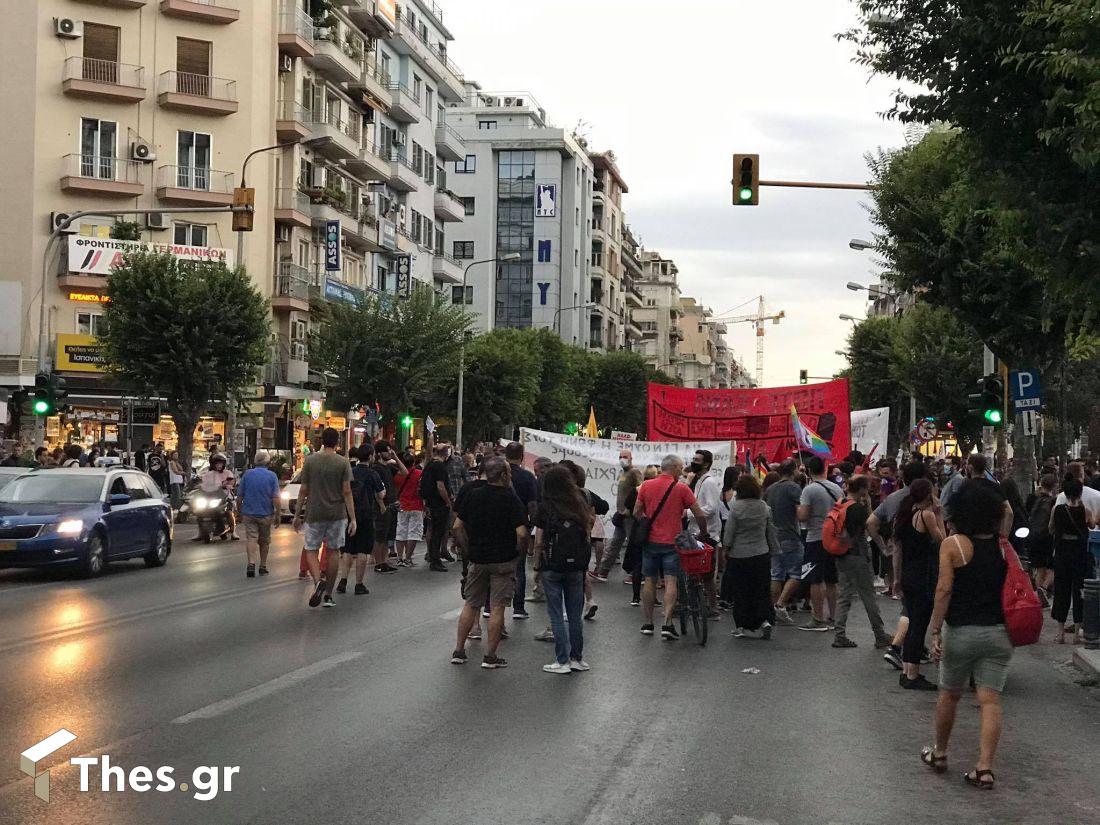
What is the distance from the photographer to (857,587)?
13.9m

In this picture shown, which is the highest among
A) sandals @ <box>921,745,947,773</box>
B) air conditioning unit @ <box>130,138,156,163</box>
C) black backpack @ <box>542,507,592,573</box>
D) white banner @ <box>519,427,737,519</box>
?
air conditioning unit @ <box>130,138,156,163</box>

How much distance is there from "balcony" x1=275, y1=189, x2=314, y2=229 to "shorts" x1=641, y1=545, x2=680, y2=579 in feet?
137

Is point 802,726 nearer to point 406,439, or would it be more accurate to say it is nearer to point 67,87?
point 67,87

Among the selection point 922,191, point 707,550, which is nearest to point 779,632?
point 707,550

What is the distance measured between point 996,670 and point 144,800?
4.38 metres

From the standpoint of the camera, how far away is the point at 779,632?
14.8 metres

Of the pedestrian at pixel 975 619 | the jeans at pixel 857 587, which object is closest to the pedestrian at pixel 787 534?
the jeans at pixel 857 587

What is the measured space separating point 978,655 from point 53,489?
15732mm

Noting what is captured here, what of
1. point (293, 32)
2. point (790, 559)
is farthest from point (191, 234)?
point (790, 559)

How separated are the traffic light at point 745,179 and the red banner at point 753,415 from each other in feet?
24.4

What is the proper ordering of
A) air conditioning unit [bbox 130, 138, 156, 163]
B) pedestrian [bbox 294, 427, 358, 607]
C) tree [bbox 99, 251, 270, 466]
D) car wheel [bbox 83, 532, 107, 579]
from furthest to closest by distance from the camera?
air conditioning unit [bbox 130, 138, 156, 163] → tree [bbox 99, 251, 270, 466] → car wheel [bbox 83, 532, 107, 579] → pedestrian [bbox 294, 427, 358, 607]

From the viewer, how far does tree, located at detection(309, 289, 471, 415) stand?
172 feet

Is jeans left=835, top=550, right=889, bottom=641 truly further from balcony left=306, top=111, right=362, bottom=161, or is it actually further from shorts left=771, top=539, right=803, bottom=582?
balcony left=306, top=111, right=362, bottom=161

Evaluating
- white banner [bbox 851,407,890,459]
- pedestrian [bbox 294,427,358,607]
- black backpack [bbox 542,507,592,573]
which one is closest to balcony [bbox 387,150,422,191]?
white banner [bbox 851,407,890,459]
